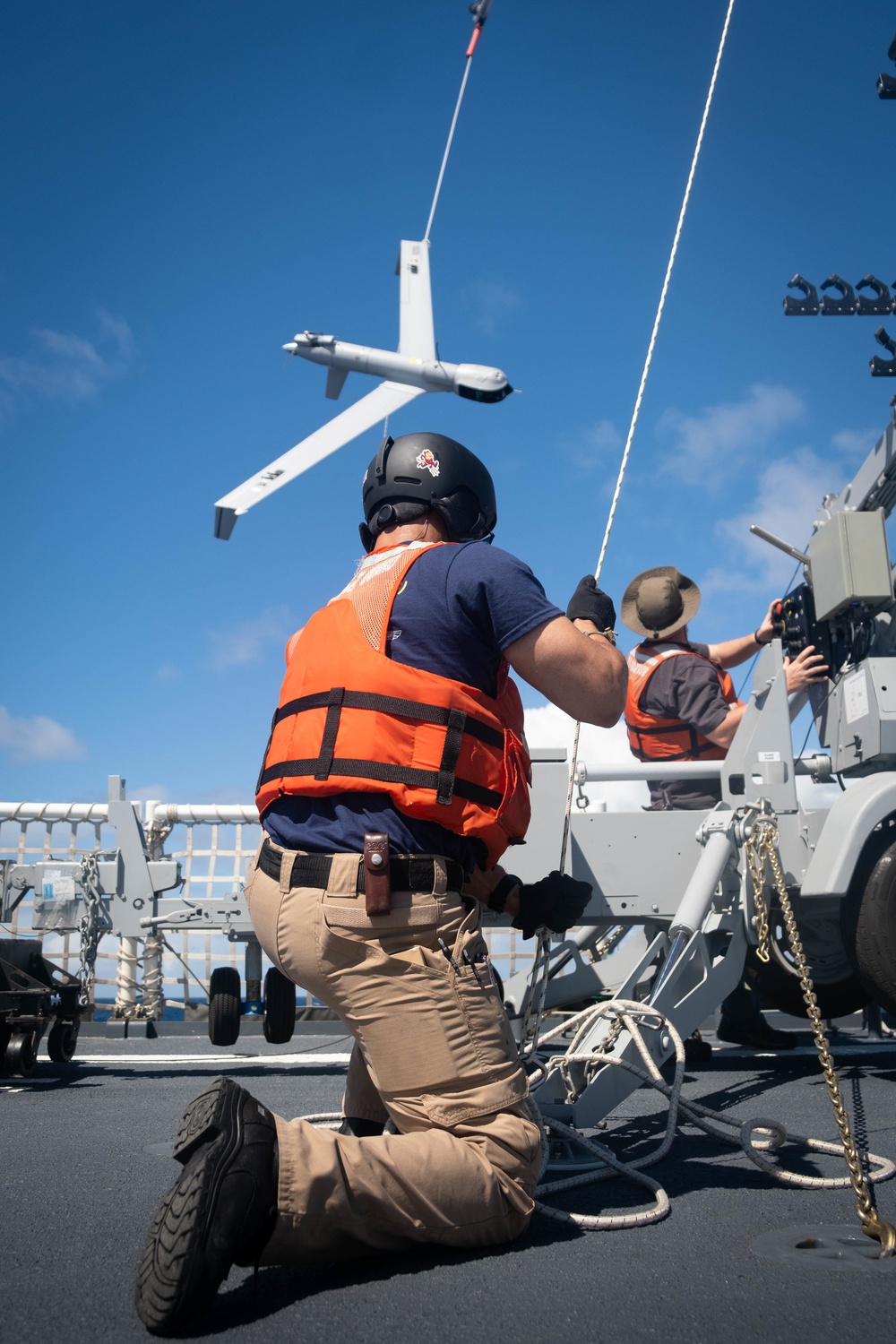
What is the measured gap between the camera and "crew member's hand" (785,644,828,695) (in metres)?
4.59

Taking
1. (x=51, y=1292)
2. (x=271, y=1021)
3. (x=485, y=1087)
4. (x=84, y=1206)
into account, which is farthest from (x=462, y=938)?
(x=271, y=1021)

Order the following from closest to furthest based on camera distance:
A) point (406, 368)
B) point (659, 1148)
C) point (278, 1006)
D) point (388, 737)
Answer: point (388, 737) < point (659, 1148) < point (278, 1006) < point (406, 368)

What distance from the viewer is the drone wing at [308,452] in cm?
3341

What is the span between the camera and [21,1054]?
4.54 m

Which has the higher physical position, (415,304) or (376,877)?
(415,304)

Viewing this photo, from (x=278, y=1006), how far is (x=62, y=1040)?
107 inches

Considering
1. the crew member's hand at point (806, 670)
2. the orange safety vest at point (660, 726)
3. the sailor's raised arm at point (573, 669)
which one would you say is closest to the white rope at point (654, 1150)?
the sailor's raised arm at point (573, 669)

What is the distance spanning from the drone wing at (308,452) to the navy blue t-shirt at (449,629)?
106ft

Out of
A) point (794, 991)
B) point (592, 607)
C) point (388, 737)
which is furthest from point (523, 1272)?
point (794, 991)

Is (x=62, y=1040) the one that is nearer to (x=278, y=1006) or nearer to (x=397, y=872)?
(x=278, y=1006)

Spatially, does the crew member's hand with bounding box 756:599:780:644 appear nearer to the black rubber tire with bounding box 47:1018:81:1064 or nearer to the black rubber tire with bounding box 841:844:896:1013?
the black rubber tire with bounding box 841:844:896:1013

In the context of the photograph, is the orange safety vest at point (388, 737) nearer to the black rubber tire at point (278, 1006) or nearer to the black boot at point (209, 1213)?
the black boot at point (209, 1213)

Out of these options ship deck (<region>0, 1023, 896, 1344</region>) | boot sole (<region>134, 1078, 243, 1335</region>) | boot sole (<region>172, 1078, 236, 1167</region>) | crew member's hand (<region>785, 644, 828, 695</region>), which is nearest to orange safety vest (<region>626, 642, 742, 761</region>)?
crew member's hand (<region>785, 644, 828, 695</region>)

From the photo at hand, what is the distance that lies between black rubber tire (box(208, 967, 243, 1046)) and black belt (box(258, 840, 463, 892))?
2733 mm
